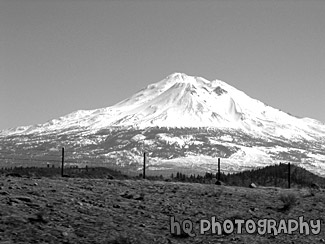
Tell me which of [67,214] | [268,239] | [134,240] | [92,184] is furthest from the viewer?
[92,184]

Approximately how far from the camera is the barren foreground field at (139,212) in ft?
65.5

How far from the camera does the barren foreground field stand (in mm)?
19969

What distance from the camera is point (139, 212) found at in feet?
79.4

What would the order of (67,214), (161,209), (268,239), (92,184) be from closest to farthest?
(67,214), (268,239), (161,209), (92,184)

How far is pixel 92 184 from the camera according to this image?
2877 cm

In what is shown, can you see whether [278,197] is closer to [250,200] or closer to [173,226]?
[250,200]

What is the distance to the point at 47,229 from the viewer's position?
19.6 meters

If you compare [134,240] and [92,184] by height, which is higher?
[92,184]

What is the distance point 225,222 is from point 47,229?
8.33 metres

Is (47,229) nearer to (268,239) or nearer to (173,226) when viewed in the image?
(173,226)

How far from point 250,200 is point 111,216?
10012mm

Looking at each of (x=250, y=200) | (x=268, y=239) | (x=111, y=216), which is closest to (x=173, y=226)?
(x=111, y=216)

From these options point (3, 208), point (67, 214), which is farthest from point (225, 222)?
point (3, 208)

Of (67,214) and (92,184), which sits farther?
(92,184)
